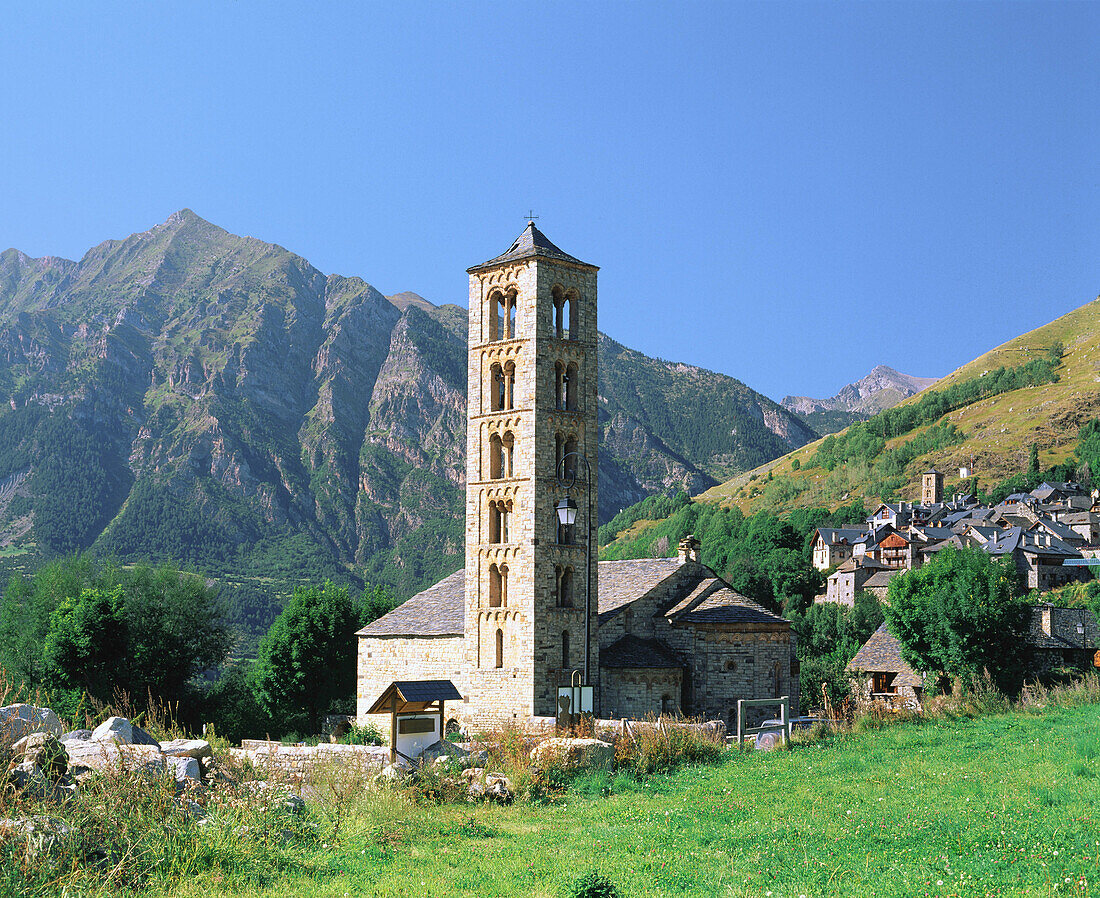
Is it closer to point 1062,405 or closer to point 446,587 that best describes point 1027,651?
point 446,587

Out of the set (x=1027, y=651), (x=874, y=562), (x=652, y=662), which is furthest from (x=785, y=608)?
(x=652, y=662)

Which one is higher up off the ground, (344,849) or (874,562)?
(874,562)

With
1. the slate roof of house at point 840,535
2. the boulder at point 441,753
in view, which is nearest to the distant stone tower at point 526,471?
the boulder at point 441,753

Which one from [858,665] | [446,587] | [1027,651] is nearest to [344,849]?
[446,587]

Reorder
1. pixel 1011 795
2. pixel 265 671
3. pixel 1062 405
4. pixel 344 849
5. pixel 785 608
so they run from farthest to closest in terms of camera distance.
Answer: pixel 1062 405 → pixel 785 608 → pixel 265 671 → pixel 1011 795 → pixel 344 849

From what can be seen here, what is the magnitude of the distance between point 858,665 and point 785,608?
53691 millimetres

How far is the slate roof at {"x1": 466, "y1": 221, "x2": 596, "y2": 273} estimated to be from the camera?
43500 millimetres

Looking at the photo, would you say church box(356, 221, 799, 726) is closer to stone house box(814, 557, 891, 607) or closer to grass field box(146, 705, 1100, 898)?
grass field box(146, 705, 1100, 898)

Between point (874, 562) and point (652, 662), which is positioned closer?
point (652, 662)

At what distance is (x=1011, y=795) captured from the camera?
15.2 meters

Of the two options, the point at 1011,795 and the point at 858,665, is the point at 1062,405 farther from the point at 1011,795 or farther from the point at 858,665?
the point at 1011,795

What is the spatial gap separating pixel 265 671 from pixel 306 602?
4.47 metres

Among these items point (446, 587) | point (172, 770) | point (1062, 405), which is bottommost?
point (172, 770)

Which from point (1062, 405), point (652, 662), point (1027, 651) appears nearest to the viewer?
point (652, 662)
